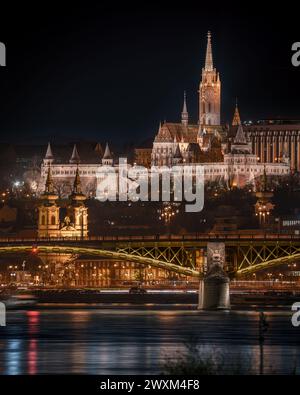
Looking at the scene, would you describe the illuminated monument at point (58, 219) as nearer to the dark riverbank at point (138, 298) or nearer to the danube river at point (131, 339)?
the dark riverbank at point (138, 298)

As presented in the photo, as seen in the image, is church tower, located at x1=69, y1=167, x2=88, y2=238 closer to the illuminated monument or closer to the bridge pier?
the illuminated monument

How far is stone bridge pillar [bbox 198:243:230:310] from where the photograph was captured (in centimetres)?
11475

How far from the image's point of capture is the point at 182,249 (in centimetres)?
11969

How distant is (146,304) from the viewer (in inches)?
5438

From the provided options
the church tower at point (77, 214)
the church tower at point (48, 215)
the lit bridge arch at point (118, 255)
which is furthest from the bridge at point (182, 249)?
the church tower at point (77, 214)

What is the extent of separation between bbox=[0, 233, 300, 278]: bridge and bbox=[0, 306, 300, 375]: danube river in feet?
9.00

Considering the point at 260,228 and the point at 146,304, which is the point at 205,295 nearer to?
the point at 146,304

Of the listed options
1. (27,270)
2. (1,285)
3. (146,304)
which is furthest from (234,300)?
(27,270)

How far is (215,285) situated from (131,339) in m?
20.2

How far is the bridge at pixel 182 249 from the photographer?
11644cm

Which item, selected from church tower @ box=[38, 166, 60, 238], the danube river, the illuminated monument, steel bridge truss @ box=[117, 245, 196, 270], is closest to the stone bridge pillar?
the danube river

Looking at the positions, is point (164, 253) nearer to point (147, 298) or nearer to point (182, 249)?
→ point (182, 249)
